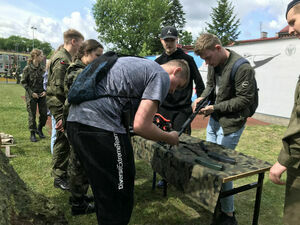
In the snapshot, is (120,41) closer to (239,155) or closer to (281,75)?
(281,75)

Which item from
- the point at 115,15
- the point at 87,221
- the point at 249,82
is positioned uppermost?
the point at 115,15

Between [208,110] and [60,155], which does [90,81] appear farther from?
[60,155]

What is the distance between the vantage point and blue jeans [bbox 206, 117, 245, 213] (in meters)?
2.53

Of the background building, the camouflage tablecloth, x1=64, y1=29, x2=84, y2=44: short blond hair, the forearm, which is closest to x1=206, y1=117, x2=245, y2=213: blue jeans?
the camouflage tablecloth

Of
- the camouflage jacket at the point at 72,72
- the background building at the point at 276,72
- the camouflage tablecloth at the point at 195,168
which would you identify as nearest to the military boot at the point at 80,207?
the camouflage tablecloth at the point at 195,168

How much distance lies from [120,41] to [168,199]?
3867 cm

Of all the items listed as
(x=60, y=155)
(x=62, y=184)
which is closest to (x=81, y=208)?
(x=62, y=184)

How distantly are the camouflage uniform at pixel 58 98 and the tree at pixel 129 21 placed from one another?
35.8 m

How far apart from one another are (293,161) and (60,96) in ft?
9.28

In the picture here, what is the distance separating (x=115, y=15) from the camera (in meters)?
39.0

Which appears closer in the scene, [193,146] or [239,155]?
[239,155]

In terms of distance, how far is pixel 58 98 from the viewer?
10.9 feet

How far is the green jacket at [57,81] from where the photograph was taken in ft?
10.6

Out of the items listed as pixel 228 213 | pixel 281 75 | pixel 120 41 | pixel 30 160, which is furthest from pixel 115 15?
pixel 228 213
